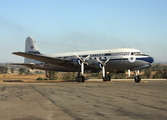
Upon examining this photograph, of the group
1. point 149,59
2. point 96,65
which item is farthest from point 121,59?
point 149,59

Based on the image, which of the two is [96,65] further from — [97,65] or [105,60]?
[105,60]

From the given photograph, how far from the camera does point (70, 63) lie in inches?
1093

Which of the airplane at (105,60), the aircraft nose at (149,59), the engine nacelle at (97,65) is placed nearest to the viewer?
the aircraft nose at (149,59)

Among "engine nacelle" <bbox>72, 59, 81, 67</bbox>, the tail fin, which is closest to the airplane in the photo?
"engine nacelle" <bbox>72, 59, 81, 67</bbox>

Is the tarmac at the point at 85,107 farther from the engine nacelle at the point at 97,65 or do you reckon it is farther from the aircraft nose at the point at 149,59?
the aircraft nose at the point at 149,59

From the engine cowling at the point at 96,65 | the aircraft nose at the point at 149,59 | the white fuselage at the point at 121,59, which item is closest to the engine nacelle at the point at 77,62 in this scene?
the white fuselage at the point at 121,59

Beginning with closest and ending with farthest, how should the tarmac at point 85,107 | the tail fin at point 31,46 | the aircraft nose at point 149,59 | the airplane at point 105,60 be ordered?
the tarmac at point 85,107, the aircraft nose at point 149,59, the airplane at point 105,60, the tail fin at point 31,46

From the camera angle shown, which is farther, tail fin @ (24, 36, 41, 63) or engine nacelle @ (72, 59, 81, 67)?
tail fin @ (24, 36, 41, 63)

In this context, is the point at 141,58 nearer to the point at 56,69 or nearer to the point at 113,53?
the point at 113,53

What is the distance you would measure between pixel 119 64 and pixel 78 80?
6.70 m

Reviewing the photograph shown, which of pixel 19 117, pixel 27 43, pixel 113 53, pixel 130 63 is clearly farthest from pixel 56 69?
pixel 19 117

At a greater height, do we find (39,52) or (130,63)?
(39,52)

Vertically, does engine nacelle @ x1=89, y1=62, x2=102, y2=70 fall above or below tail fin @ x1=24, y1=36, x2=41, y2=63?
below

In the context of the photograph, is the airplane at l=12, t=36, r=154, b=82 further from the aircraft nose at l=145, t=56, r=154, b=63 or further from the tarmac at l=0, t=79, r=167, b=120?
the tarmac at l=0, t=79, r=167, b=120
